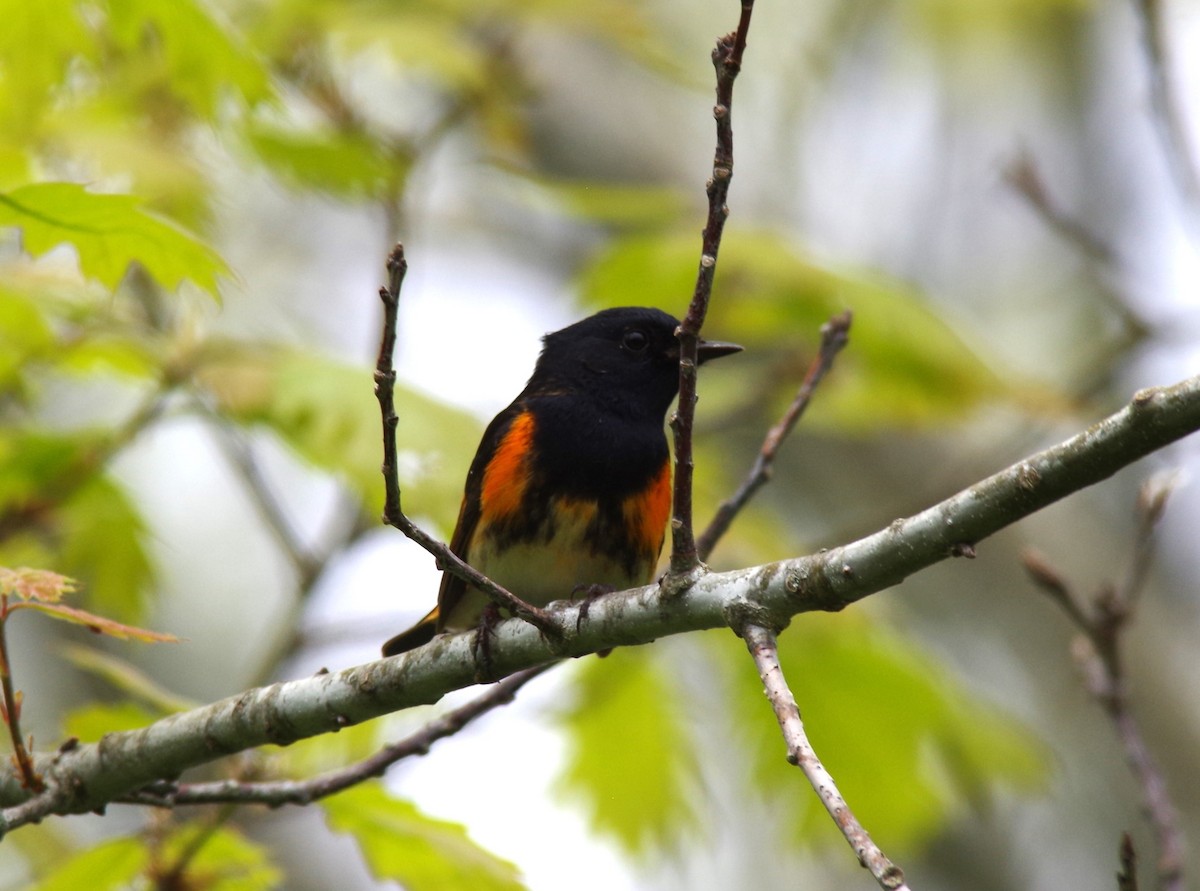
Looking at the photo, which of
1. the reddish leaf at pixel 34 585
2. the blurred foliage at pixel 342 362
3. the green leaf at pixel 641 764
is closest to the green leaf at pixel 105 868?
the blurred foliage at pixel 342 362

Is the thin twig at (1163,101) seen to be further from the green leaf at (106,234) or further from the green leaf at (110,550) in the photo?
the green leaf at (110,550)

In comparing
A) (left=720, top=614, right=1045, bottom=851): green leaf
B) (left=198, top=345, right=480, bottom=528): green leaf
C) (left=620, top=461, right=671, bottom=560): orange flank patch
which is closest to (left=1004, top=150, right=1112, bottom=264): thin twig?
(left=720, top=614, right=1045, bottom=851): green leaf

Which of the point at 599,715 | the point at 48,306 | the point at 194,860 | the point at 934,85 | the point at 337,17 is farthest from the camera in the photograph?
the point at 934,85

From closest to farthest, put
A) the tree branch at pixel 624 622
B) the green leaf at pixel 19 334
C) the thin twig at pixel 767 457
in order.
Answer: the tree branch at pixel 624 622
the thin twig at pixel 767 457
the green leaf at pixel 19 334

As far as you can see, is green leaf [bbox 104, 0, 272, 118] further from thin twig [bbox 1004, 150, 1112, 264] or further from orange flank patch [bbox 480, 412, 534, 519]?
thin twig [bbox 1004, 150, 1112, 264]

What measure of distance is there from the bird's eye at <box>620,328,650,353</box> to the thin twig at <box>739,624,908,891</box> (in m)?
1.92

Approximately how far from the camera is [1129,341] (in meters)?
5.19

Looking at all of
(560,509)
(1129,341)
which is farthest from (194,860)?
(1129,341)

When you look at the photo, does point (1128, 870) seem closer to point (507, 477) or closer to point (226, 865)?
point (507, 477)

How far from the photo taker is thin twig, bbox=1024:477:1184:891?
3.04 m

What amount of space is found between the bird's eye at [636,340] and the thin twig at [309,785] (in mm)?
1238

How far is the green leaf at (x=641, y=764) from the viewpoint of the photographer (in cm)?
491

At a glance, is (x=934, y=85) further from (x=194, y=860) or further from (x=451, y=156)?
(x=194, y=860)

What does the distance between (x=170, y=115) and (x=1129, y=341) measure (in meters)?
3.59
